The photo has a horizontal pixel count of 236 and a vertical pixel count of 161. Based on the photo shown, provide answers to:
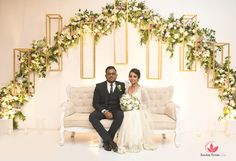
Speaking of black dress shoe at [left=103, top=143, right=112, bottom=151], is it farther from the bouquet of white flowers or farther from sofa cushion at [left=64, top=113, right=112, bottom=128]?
the bouquet of white flowers

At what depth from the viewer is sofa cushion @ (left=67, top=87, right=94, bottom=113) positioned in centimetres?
579

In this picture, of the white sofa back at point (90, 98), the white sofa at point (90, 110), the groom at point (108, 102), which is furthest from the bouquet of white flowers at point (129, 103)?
the white sofa back at point (90, 98)

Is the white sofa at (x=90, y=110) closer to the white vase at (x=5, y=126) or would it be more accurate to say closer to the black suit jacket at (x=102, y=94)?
the black suit jacket at (x=102, y=94)

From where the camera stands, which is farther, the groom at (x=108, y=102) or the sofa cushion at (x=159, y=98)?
the sofa cushion at (x=159, y=98)

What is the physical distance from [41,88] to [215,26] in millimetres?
3931

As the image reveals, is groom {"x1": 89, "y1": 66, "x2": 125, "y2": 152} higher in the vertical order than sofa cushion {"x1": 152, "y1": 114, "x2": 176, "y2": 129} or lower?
higher

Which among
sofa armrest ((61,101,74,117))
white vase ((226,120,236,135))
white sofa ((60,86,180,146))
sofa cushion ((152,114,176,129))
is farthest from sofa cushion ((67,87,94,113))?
white vase ((226,120,236,135))

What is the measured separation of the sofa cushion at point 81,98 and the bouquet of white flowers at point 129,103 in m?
0.88

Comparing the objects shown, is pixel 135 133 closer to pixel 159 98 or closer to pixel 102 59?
pixel 159 98

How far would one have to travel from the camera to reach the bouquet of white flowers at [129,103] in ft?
16.5

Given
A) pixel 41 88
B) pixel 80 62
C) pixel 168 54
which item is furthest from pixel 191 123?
pixel 41 88

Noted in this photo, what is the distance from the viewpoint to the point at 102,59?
650 centimetres

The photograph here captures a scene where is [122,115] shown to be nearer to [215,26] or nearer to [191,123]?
[191,123]

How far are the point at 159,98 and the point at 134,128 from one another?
47.4 inches
